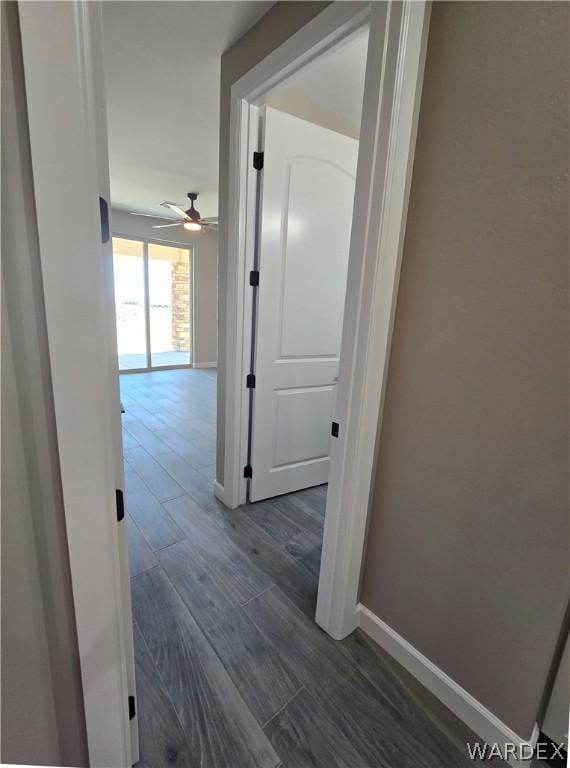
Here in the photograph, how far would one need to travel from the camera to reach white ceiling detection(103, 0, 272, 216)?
152cm

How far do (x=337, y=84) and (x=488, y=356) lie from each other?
1920mm

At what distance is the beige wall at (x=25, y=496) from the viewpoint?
1.69 ft

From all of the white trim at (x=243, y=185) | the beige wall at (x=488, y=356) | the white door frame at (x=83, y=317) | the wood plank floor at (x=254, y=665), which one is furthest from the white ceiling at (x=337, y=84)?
the wood plank floor at (x=254, y=665)

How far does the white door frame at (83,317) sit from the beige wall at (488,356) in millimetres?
934

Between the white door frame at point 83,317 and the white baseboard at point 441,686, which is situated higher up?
the white door frame at point 83,317

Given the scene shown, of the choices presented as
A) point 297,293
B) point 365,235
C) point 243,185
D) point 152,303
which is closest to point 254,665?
point 365,235

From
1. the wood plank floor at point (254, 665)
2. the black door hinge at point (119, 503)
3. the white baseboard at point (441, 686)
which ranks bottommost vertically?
the wood plank floor at point (254, 665)

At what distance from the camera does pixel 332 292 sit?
2262 millimetres

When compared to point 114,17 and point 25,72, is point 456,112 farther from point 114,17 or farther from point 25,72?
point 114,17

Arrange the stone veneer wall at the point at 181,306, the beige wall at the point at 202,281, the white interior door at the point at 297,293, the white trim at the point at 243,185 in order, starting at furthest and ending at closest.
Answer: the stone veneer wall at the point at 181,306, the beige wall at the point at 202,281, the white interior door at the point at 297,293, the white trim at the point at 243,185

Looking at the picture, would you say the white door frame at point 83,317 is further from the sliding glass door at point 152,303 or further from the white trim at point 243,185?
the sliding glass door at point 152,303

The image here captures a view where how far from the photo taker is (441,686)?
116cm

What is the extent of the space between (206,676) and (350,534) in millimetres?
735

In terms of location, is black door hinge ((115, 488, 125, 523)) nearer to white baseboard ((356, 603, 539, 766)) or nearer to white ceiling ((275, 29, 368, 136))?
white baseboard ((356, 603, 539, 766))
